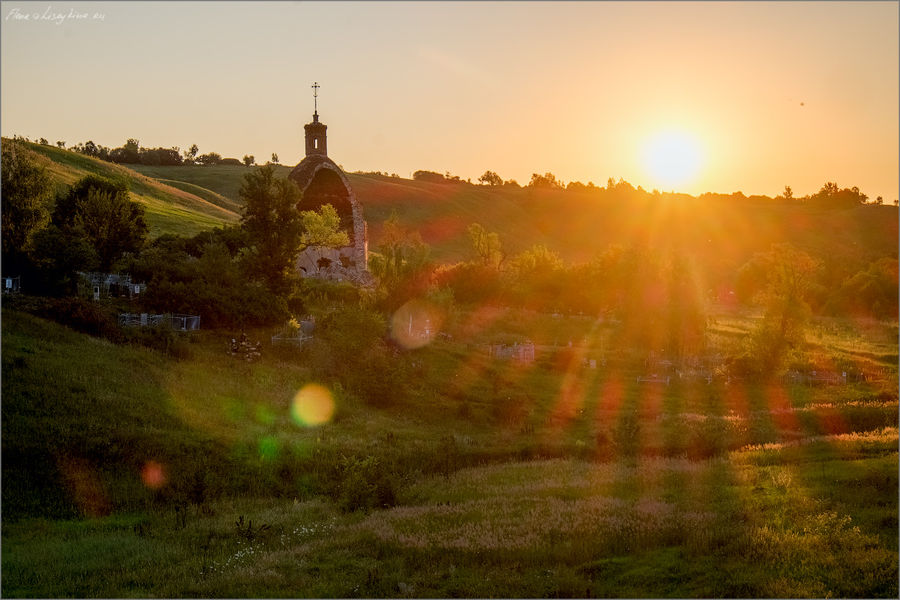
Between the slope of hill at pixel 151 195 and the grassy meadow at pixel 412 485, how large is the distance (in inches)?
1616

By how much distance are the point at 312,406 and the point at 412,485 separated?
10.2m

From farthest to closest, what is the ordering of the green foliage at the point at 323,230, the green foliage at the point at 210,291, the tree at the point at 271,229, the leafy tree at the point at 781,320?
the green foliage at the point at 323,230 < the leafy tree at the point at 781,320 < the tree at the point at 271,229 < the green foliage at the point at 210,291

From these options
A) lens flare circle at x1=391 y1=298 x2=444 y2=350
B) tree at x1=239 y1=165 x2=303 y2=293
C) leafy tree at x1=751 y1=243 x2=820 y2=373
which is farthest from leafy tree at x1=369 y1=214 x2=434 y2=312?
leafy tree at x1=751 y1=243 x2=820 y2=373

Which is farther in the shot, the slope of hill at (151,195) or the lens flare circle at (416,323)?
the slope of hill at (151,195)

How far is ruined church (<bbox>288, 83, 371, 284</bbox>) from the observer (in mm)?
71375

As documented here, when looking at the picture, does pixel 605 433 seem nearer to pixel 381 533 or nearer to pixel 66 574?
pixel 381 533

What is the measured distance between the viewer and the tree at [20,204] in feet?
132

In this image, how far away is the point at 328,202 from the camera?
7531cm

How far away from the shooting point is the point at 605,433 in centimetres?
3556

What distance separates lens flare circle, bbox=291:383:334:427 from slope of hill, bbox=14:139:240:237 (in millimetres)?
38467

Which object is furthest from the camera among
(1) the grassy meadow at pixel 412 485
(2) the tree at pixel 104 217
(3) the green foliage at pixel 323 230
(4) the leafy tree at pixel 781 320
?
(3) the green foliage at pixel 323 230

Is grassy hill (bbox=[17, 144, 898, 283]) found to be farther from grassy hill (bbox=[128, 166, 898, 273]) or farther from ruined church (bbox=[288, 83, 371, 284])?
ruined church (bbox=[288, 83, 371, 284])

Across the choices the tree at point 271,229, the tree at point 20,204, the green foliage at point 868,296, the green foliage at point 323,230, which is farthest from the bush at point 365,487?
the green foliage at point 868,296

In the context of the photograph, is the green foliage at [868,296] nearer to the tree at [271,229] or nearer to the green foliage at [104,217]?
the tree at [271,229]
